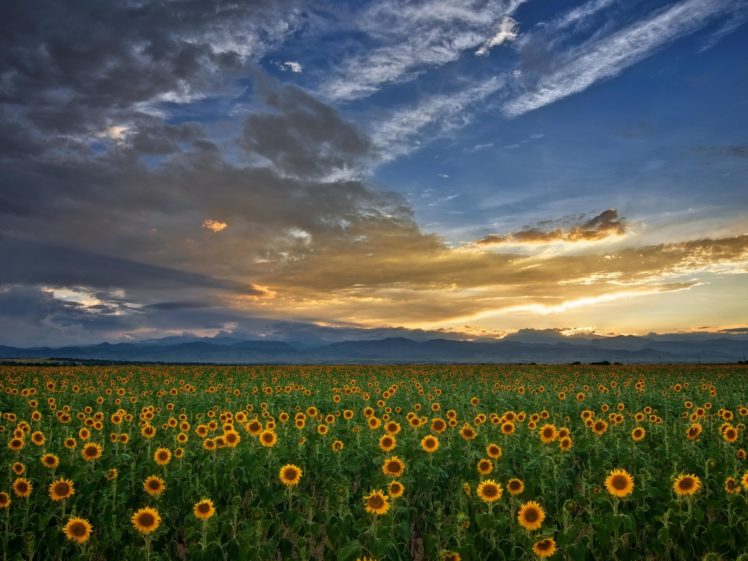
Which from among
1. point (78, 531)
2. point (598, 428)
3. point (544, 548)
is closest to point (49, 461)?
point (78, 531)

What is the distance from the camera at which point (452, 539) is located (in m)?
8.40

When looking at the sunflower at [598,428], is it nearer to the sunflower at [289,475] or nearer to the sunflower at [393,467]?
the sunflower at [393,467]

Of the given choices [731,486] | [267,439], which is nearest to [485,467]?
[731,486]

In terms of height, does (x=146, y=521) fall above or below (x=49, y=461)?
below

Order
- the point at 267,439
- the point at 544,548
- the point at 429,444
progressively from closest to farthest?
1. the point at 544,548
2. the point at 429,444
3. the point at 267,439

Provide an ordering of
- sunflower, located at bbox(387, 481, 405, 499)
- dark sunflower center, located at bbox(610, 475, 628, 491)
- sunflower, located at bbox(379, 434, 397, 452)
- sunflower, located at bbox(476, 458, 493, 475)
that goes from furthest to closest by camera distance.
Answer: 1. sunflower, located at bbox(379, 434, 397, 452)
2. sunflower, located at bbox(476, 458, 493, 475)
3. dark sunflower center, located at bbox(610, 475, 628, 491)
4. sunflower, located at bbox(387, 481, 405, 499)

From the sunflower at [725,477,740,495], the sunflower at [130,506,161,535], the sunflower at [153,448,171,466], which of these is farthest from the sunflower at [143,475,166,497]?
the sunflower at [725,477,740,495]

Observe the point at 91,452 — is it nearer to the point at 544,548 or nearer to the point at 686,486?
the point at 544,548

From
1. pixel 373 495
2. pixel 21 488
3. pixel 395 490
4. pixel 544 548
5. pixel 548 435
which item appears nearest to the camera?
pixel 544 548

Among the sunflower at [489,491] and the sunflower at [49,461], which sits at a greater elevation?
the sunflower at [49,461]

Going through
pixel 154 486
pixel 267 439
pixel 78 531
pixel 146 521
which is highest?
pixel 267 439

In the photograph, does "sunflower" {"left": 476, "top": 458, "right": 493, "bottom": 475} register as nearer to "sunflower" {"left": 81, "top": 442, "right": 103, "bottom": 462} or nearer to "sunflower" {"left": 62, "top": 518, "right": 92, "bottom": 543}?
Result: "sunflower" {"left": 62, "top": 518, "right": 92, "bottom": 543}

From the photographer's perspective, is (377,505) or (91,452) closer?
(377,505)

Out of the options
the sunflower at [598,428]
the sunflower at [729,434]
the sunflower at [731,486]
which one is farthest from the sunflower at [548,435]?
the sunflower at [729,434]
